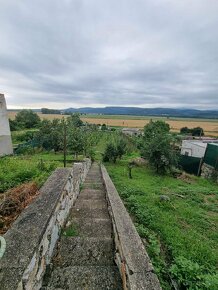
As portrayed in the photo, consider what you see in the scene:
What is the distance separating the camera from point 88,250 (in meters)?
2.79

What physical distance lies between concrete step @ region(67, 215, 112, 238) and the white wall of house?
16498mm

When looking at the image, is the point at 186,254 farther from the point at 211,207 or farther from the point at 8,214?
the point at 211,207

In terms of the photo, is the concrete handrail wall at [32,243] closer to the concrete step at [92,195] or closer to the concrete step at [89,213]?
the concrete step at [89,213]

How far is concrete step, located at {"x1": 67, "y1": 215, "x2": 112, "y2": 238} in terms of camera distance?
3254 mm

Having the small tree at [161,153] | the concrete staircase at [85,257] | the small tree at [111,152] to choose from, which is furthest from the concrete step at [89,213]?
the small tree at [111,152]

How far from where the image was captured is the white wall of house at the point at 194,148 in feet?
58.9

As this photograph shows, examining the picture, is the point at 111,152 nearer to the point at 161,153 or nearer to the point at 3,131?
the point at 161,153

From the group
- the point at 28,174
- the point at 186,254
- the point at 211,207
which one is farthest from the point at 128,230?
the point at 211,207

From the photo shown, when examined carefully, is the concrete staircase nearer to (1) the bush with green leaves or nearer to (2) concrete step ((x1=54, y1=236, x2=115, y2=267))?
(2) concrete step ((x1=54, y1=236, x2=115, y2=267))

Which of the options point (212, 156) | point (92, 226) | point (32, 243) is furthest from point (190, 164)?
point (32, 243)

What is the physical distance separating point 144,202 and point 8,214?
423 cm

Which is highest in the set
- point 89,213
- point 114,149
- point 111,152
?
point 89,213

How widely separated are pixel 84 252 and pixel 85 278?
488 millimetres

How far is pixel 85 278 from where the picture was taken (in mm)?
2279
